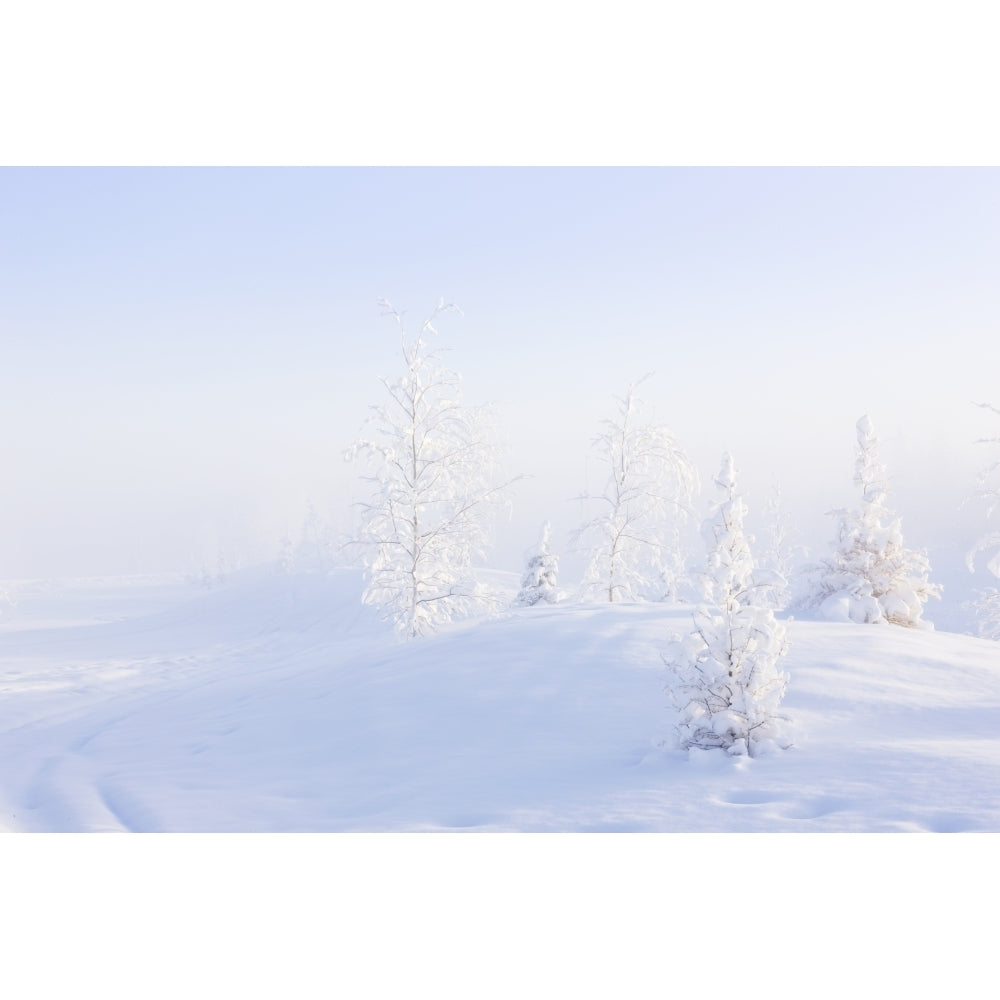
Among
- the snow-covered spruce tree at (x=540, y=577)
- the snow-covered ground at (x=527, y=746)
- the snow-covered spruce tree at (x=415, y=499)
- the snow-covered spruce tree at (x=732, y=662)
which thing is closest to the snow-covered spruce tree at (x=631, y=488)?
Result: the snow-covered spruce tree at (x=540, y=577)

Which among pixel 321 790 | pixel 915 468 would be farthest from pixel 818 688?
pixel 915 468

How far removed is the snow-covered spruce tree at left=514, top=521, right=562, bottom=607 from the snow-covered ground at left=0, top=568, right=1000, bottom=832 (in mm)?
7776

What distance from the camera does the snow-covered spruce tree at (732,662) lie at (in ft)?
20.1

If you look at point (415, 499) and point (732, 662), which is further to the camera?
point (415, 499)

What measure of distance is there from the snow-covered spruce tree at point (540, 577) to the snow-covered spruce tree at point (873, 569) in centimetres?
749

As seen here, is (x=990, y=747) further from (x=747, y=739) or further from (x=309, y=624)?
(x=309, y=624)

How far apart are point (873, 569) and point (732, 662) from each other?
9477 millimetres

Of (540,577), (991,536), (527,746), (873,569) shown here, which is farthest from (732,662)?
(540,577)

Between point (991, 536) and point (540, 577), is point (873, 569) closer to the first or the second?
point (991, 536)

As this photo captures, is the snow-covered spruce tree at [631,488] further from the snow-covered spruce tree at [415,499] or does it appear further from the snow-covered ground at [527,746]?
the snow-covered ground at [527,746]

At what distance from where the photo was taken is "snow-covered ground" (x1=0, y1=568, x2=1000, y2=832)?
5184mm

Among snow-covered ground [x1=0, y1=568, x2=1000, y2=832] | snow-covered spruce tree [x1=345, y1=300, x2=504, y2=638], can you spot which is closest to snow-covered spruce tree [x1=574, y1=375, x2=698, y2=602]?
snow-covered spruce tree [x1=345, y1=300, x2=504, y2=638]

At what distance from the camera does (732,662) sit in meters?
6.33
